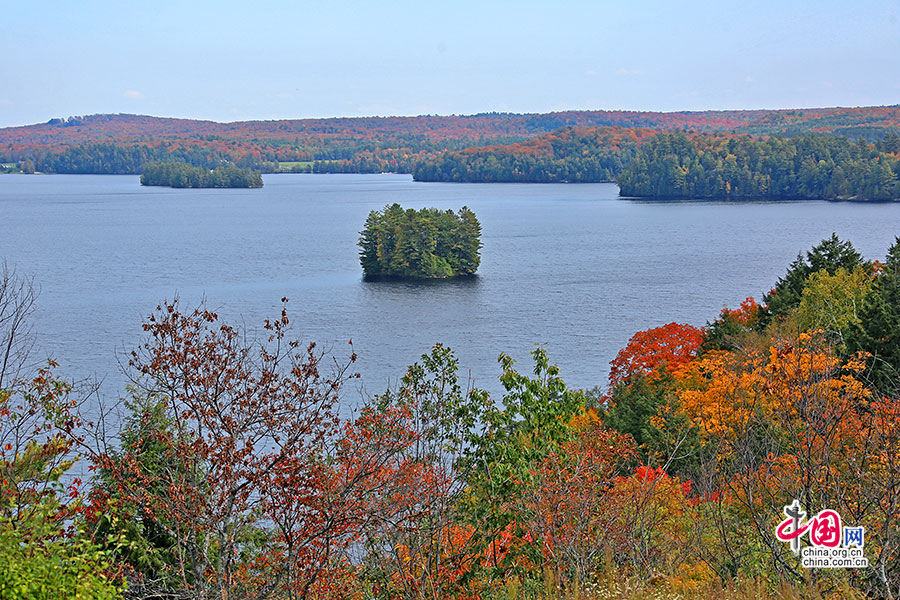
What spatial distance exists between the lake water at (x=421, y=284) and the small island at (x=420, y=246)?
2.64 m

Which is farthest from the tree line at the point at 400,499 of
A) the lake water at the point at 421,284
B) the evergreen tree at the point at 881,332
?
the lake water at the point at 421,284

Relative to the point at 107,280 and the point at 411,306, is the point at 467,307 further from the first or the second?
the point at 107,280

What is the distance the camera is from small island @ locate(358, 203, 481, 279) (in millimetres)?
75562

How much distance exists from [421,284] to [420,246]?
5.12 metres

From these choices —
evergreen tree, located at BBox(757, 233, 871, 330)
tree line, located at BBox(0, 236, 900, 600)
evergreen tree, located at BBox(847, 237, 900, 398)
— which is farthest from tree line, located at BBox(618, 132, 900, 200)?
tree line, located at BBox(0, 236, 900, 600)

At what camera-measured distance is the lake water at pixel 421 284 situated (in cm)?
4799

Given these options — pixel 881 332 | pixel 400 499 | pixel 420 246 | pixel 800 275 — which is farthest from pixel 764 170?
pixel 400 499

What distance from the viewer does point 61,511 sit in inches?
395

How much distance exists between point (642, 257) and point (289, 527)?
260 feet

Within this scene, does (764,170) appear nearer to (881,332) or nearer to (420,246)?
(420,246)

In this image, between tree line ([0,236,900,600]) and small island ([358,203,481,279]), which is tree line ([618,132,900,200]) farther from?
tree line ([0,236,900,600])

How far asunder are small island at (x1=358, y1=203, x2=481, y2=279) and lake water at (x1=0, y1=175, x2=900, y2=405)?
8.65ft

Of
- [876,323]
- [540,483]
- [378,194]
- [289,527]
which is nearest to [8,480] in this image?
[289,527]

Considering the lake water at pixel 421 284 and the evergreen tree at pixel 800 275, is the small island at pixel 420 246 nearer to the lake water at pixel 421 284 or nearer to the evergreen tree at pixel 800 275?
the lake water at pixel 421 284
